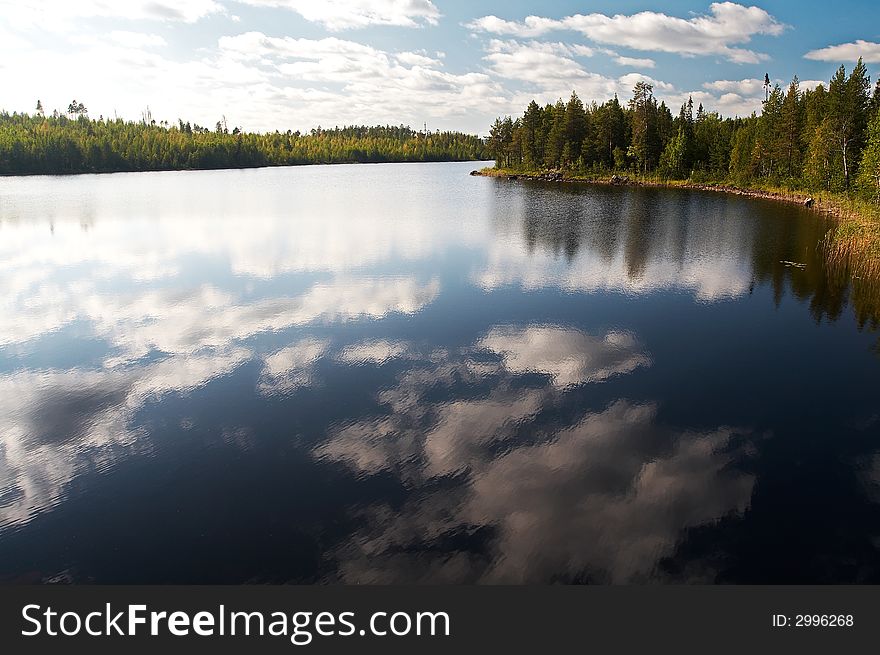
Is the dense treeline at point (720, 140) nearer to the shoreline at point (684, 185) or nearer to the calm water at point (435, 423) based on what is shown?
the shoreline at point (684, 185)

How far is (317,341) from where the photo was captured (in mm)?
23672

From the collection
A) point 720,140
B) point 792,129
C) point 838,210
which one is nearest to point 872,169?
point 838,210

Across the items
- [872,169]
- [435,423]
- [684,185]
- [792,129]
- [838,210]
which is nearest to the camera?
[435,423]

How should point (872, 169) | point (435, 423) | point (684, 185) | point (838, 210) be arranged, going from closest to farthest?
point (435, 423), point (872, 169), point (838, 210), point (684, 185)

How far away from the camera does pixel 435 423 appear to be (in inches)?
665

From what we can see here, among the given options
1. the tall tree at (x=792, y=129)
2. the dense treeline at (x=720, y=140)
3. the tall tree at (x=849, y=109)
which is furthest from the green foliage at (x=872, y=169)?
the tall tree at (x=792, y=129)

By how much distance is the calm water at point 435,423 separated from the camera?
11.8 meters

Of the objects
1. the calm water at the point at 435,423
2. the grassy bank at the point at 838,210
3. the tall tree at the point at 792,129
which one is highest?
the tall tree at the point at 792,129

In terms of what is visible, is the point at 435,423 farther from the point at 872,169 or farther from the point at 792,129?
the point at 792,129

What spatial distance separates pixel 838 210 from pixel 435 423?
208ft

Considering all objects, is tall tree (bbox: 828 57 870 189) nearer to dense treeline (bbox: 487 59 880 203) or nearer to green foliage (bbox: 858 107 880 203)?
dense treeline (bbox: 487 59 880 203)

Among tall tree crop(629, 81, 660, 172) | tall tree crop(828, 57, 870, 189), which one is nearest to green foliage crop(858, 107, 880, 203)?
tall tree crop(828, 57, 870, 189)

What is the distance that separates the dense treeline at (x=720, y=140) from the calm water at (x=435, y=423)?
38.8m

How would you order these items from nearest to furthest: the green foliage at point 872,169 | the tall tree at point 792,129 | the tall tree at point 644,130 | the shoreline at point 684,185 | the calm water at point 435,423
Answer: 1. the calm water at point 435,423
2. the green foliage at point 872,169
3. the shoreline at point 684,185
4. the tall tree at point 792,129
5. the tall tree at point 644,130
